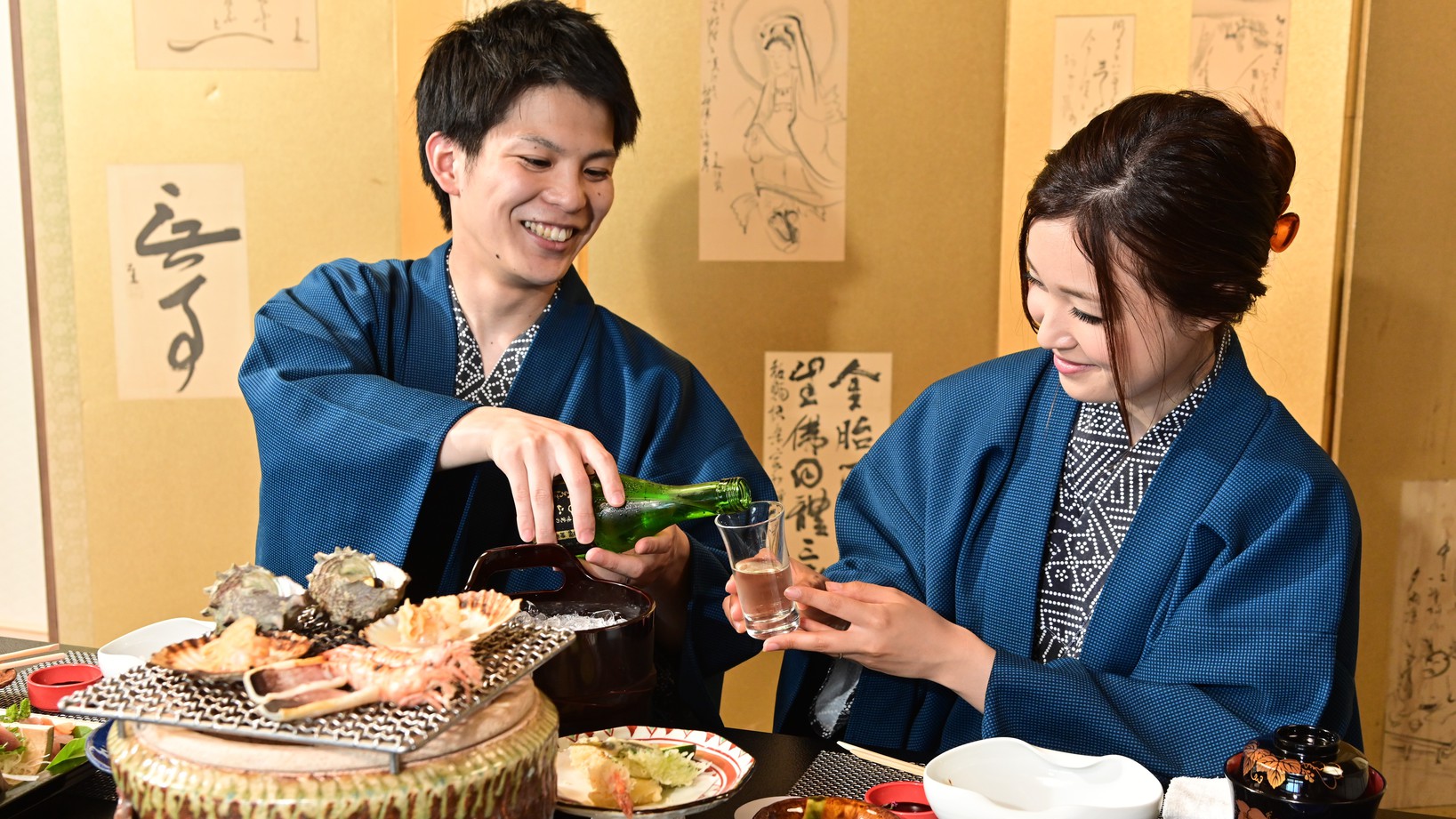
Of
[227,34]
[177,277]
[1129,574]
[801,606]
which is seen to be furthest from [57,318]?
[1129,574]

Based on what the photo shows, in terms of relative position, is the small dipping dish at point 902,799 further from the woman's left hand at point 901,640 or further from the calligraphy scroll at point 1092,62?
the calligraphy scroll at point 1092,62

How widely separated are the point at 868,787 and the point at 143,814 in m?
0.71

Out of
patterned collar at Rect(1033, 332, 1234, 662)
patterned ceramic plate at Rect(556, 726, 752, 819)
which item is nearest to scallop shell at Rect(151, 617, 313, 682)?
patterned ceramic plate at Rect(556, 726, 752, 819)

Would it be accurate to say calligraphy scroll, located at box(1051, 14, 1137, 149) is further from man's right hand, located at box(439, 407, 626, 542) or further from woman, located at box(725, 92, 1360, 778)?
man's right hand, located at box(439, 407, 626, 542)

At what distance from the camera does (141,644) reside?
1532 mm

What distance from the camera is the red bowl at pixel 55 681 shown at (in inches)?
57.3

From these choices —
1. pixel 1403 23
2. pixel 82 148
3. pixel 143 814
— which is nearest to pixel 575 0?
pixel 82 148

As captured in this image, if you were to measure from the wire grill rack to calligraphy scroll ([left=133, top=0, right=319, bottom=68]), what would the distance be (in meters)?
2.14

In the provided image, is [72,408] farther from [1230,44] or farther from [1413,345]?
[1413,345]

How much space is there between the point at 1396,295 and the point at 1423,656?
837 millimetres

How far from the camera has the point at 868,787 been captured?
1280 mm

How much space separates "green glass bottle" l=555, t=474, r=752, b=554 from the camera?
5.22ft

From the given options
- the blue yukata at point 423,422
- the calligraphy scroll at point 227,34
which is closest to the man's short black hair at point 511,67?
the blue yukata at point 423,422

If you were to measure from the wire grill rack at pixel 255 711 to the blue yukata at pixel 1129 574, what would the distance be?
0.86 metres
